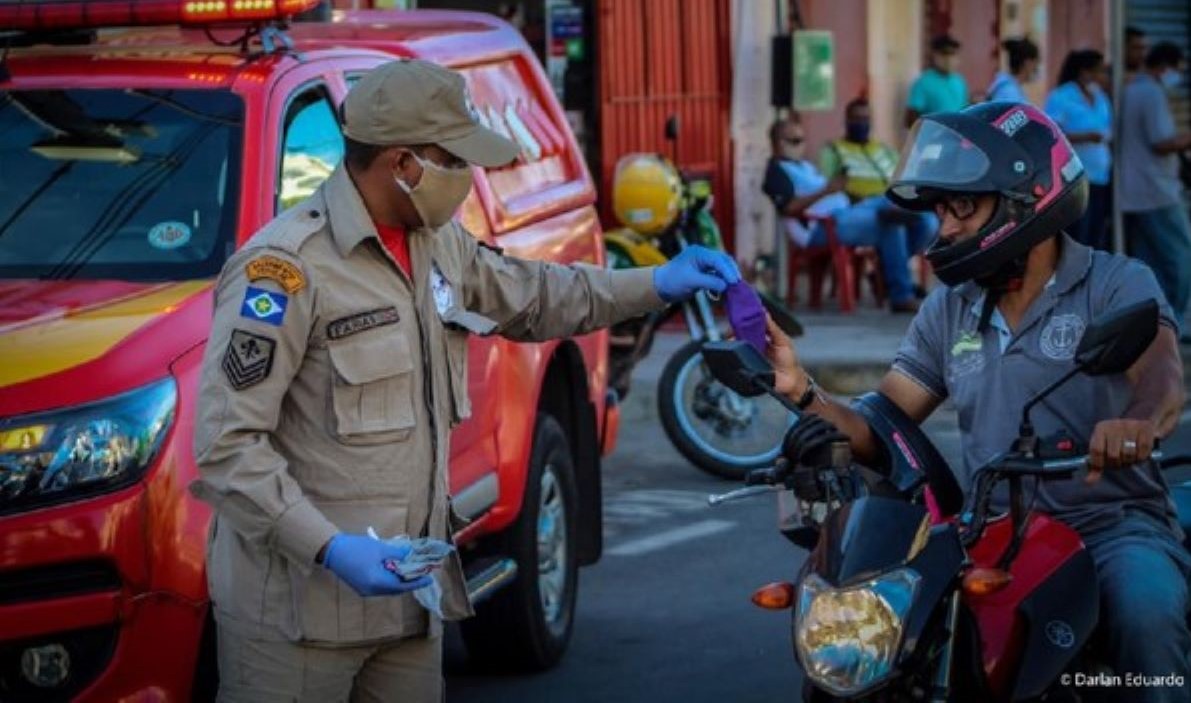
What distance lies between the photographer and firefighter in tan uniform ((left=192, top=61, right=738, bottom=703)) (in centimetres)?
439

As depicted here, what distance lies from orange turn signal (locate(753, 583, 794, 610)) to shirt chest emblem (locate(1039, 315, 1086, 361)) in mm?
865

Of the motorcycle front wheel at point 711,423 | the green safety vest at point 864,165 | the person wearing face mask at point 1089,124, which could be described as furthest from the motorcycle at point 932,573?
the green safety vest at point 864,165

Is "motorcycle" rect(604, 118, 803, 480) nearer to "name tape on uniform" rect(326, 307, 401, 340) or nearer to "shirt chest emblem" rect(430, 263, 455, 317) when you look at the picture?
"shirt chest emblem" rect(430, 263, 455, 317)

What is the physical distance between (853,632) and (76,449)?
203 cm

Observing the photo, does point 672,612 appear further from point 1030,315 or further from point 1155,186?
point 1155,186

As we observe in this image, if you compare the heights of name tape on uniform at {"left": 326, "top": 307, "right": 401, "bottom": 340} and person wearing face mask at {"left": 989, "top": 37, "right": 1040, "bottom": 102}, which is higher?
name tape on uniform at {"left": 326, "top": 307, "right": 401, "bottom": 340}

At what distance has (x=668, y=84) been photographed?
17.2m

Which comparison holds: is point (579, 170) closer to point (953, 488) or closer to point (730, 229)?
point (953, 488)

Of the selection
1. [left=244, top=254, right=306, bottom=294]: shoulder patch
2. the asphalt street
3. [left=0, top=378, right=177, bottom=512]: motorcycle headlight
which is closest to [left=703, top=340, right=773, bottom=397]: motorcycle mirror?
[left=244, top=254, right=306, bottom=294]: shoulder patch

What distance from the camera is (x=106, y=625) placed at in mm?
5340

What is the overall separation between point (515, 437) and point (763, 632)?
1362mm

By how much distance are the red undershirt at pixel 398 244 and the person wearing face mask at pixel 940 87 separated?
13580 mm

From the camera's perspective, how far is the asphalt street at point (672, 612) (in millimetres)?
7535

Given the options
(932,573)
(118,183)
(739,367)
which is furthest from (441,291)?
(118,183)
